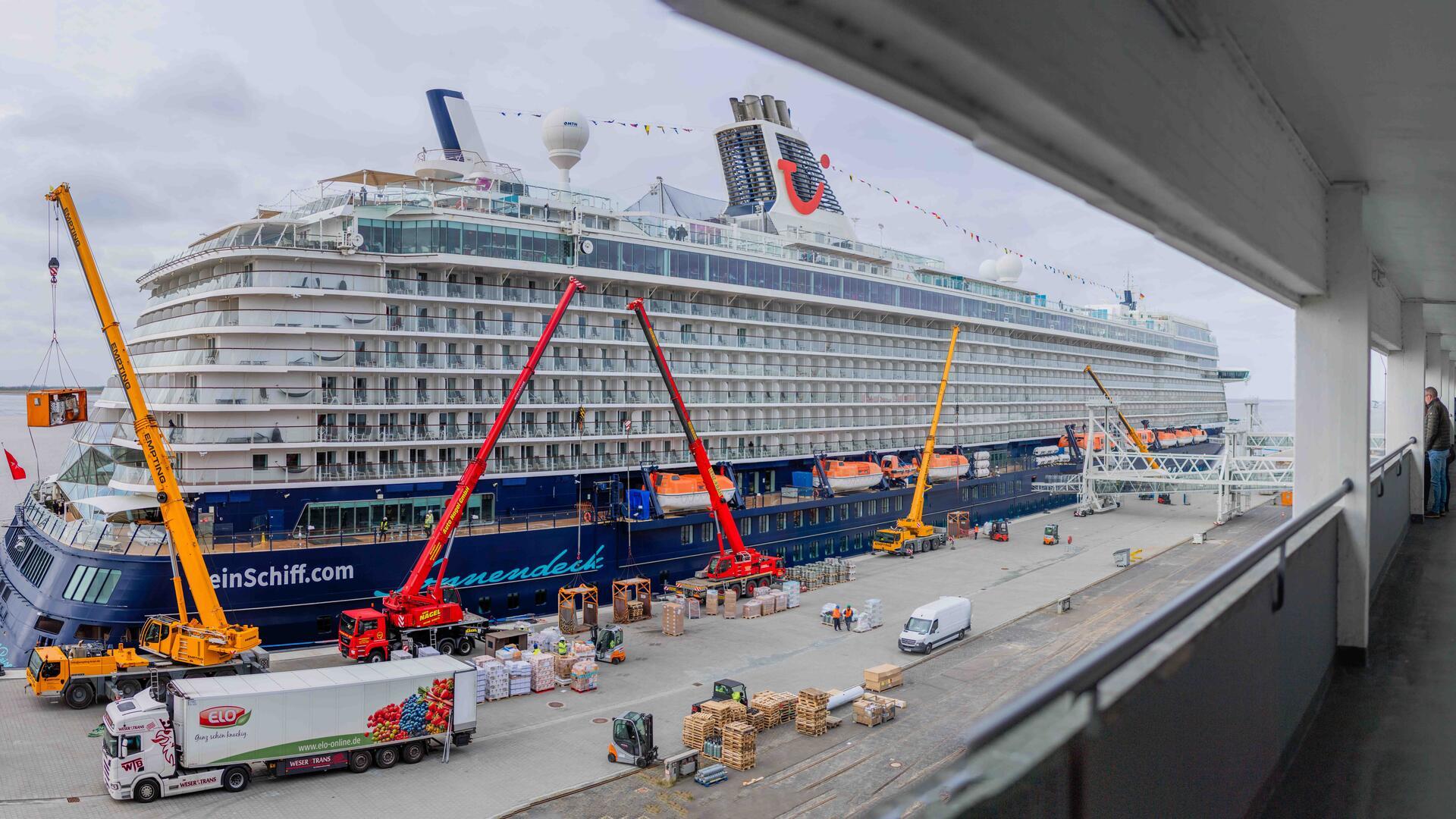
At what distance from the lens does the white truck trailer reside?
10469mm

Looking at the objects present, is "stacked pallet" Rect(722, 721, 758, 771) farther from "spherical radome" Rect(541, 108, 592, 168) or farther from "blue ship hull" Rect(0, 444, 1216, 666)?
"spherical radome" Rect(541, 108, 592, 168)

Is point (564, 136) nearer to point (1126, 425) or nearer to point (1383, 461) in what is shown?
point (1383, 461)

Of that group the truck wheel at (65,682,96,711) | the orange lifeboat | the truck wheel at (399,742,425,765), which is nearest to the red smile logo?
the orange lifeboat

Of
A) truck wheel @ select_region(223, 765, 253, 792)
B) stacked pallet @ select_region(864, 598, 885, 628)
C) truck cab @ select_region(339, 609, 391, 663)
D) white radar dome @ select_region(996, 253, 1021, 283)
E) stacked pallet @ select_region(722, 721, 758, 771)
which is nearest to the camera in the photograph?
truck wheel @ select_region(223, 765, 253, 792)

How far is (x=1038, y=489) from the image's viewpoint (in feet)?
131

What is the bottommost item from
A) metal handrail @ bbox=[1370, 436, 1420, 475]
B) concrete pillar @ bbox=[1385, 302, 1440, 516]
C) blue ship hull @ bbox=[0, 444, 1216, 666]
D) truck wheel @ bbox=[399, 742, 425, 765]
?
truck wheel @ bbox=[399, 742, 425, 765]

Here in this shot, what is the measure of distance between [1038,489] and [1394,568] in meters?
31.8

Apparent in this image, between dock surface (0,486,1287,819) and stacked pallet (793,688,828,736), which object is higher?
stacked pallet (793,688,828,736)

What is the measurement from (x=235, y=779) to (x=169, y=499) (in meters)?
5.92

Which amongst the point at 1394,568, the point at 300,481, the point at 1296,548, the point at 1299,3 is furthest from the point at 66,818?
the point at 1394,568

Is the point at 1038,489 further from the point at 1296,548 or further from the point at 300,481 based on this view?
the point at 1296,548

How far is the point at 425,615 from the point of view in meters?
16.0

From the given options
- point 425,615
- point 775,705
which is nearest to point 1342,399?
point 775,705

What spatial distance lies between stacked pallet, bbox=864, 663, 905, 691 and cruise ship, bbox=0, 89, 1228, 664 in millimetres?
8438
